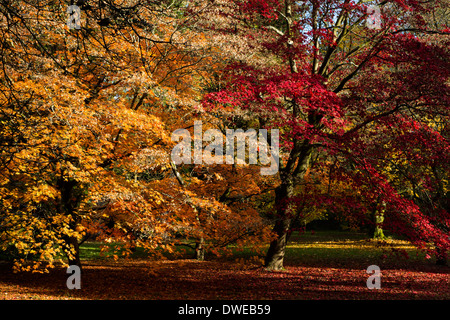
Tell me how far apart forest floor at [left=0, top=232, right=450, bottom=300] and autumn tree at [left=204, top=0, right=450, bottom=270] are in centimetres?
131

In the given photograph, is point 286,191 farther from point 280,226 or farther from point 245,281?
point 245,281

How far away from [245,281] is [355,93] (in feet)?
20.7

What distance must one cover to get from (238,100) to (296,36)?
2933mm

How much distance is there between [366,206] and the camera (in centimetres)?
998

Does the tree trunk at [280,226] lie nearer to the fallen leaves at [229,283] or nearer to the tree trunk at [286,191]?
the tree trunk at [286,191]

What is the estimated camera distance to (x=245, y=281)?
11.9 meters

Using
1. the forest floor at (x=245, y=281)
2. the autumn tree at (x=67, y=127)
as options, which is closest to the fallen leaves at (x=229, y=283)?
the forest floor at (x=245, y=281)

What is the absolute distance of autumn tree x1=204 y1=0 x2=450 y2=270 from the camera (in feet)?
27.8

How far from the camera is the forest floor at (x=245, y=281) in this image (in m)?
10.4

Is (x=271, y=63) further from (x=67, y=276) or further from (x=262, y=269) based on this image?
(x=67, y=276)

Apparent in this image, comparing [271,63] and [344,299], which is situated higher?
[271,63]

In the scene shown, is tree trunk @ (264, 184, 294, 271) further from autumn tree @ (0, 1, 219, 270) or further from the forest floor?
autumn tree @ (0, 1, 219, 270)

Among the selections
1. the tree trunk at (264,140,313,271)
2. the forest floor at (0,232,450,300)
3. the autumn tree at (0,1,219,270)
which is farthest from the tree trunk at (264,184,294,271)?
the autumn tree at (0,1,219,270)
